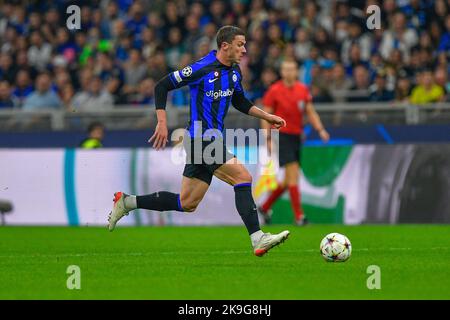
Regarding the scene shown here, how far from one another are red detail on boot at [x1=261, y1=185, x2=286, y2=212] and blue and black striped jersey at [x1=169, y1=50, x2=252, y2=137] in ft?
17.3

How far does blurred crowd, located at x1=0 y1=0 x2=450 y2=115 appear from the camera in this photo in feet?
61.4

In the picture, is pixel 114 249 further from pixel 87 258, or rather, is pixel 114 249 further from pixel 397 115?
pixel 397 115

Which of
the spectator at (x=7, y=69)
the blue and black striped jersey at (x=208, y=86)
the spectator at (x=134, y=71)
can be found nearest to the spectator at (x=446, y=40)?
the spectator at (x=134, y=71)

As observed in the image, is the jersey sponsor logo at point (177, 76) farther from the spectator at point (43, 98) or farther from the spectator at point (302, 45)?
the spectator at point (43, 98)

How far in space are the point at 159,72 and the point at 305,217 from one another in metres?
5.64

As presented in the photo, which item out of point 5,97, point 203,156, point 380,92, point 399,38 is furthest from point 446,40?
point 203,156

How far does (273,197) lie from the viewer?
52.0 feet

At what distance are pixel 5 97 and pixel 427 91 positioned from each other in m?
7.91

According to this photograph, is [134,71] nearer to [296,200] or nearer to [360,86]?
[360,86]

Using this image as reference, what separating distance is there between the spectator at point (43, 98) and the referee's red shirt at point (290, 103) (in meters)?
5.63
